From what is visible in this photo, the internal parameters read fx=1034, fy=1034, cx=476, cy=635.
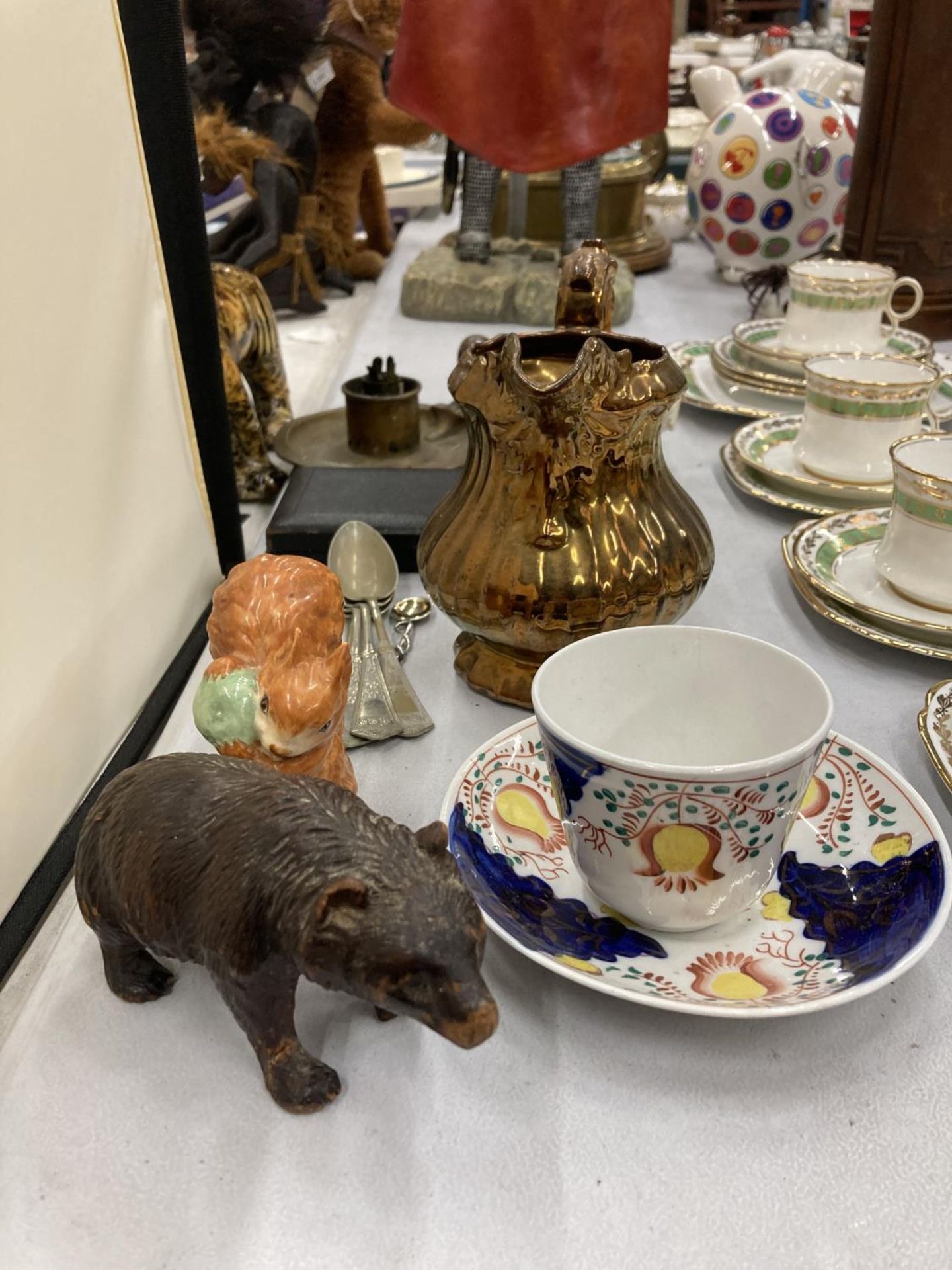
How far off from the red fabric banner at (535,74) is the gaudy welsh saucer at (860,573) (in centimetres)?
66

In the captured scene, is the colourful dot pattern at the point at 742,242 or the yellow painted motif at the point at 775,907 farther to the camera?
the colourful dot pattern at the point at 742,242

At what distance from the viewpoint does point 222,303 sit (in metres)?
0.91

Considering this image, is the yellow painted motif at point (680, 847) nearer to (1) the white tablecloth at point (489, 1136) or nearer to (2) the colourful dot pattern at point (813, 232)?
(1) the white tablecloth at point (489, 1136)

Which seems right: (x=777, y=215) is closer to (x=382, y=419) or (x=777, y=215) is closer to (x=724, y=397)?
(x=724, y=397)

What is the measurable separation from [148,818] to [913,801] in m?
0.34

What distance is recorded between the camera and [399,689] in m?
0.64

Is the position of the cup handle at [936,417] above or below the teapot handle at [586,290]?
below

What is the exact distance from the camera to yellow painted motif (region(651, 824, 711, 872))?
415mm

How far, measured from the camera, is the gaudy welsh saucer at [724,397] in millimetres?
1053

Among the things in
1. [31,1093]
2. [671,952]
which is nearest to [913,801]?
[671,952]

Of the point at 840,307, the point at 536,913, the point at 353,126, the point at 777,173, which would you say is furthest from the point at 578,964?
the point at 353,126

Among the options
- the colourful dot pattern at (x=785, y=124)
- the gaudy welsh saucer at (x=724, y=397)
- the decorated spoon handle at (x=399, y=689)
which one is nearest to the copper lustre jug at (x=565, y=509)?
the decorated spoon handle at (x=399, y=689)

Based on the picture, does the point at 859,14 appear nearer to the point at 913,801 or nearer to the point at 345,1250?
the point at 913,801

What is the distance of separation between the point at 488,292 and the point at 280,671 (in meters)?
1.03
